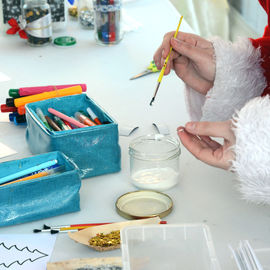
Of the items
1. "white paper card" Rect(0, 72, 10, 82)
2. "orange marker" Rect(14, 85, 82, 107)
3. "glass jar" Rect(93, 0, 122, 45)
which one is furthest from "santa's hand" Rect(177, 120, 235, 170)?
"glass jar" Rect(93, 0, 122, 45)

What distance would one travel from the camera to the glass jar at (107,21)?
4.73 feet

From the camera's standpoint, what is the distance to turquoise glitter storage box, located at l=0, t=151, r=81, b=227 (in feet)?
2.49

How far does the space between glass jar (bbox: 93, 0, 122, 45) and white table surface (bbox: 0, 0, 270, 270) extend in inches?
1.0

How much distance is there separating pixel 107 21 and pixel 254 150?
89 centimetres

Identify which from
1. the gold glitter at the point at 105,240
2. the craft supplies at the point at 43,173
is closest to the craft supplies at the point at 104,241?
the gold glitter at the point at 105,240

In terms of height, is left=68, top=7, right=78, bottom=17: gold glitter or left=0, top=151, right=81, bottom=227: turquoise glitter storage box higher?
left=0, top=151, right=81, bottom=227: turquoise glitter storage box

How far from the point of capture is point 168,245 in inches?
25.9

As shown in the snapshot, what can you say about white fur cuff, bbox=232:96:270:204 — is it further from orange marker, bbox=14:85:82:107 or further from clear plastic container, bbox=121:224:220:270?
orange marker, bbox=14:85:82:107

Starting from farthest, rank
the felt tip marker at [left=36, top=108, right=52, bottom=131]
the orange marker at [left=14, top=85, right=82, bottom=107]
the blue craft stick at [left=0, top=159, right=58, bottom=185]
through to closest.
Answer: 1. the orange marker at [left=14, top=85, right=82, bottom=107]
2. the felt tip marker at [left=36, top=108, right=52, bottom=131]
3. the blue craft stick at [left=0, top=159, right=58, bottom=185]

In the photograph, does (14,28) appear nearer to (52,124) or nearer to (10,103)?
(10,103)

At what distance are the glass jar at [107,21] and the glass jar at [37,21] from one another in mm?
138

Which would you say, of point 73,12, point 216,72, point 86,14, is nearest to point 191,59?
point 216,72

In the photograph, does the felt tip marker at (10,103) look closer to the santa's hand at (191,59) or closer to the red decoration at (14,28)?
the santa's hand at (191,59)

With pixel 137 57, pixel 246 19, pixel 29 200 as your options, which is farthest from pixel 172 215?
pixel 246 19
